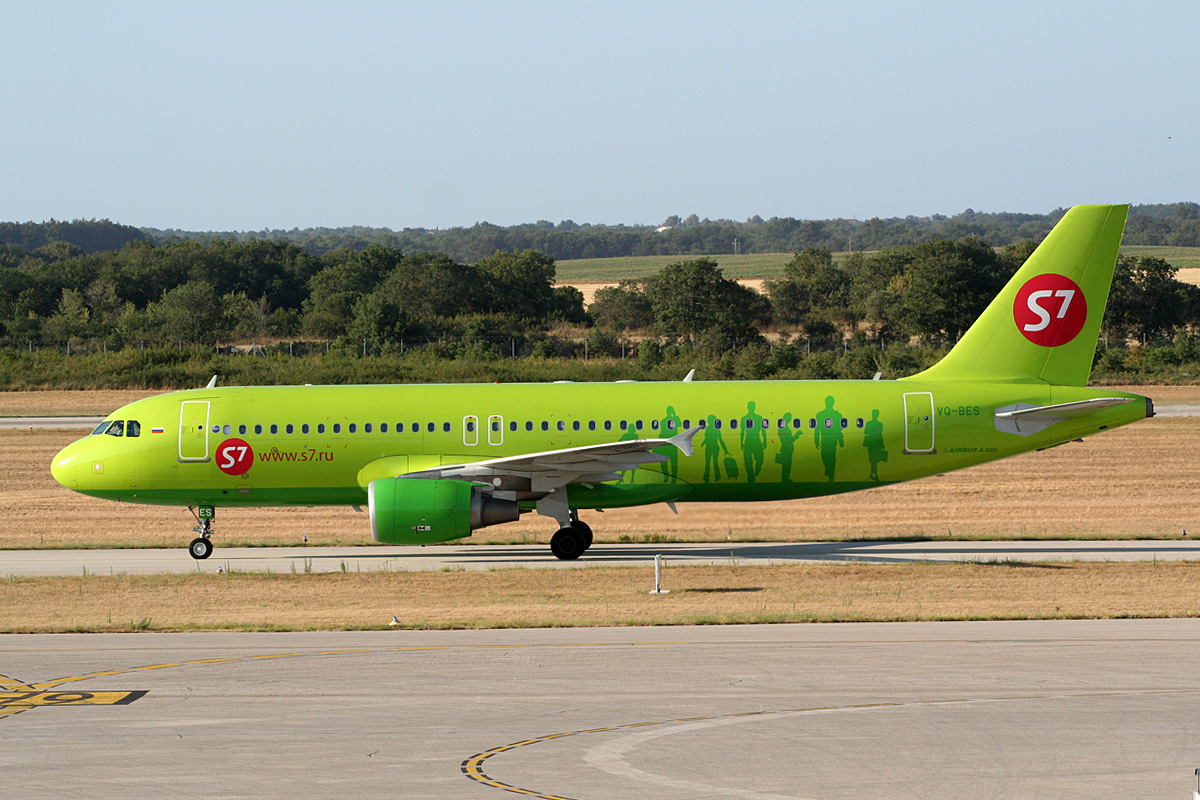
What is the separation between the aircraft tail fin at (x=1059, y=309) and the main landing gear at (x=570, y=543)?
30.6 ft

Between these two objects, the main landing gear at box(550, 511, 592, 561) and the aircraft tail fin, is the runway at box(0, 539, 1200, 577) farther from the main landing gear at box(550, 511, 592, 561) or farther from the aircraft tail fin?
the aircraft tail fin

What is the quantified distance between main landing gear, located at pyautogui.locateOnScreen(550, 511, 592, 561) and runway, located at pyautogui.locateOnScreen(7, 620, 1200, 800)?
8385 millimetres

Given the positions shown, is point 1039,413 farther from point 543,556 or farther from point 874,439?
point 543,556

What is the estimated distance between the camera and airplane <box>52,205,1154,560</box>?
2961 centimetres

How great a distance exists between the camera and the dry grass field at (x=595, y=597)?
69.7 ft

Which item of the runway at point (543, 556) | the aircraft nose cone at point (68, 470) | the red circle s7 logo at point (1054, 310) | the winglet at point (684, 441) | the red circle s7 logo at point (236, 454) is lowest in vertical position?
the runway at point (543, 556)

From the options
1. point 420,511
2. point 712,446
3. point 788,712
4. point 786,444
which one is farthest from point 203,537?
point 788,712

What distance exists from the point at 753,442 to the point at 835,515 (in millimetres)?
7012

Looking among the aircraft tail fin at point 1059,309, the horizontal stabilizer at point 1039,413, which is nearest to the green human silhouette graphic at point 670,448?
the aircraft tail fin at point 1059,309

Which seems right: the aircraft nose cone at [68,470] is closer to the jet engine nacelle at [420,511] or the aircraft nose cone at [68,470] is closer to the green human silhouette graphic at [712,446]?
the jet engine nacelle at [420,511]

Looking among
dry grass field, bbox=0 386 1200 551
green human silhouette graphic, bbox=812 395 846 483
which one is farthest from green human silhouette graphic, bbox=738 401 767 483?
dry grass field, bbox=0 386 1200 551

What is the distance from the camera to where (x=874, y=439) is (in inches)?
1167

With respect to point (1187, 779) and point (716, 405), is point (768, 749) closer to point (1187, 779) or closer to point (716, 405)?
point (1187, 779)

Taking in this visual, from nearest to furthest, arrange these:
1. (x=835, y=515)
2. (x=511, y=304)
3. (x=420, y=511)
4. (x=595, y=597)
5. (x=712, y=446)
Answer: (x=595, y=597), (x=420, y=511), (x=712, y=446), (x=835, y=515), (x=511, y=304)
